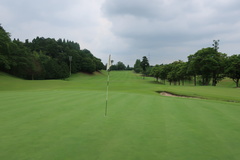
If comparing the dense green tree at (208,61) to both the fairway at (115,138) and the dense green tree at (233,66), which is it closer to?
the dense green tree at (233,66)

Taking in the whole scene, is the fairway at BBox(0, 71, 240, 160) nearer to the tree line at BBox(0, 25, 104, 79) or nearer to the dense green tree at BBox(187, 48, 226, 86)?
the dense green tree at BBox(187, 48, 226, 86)

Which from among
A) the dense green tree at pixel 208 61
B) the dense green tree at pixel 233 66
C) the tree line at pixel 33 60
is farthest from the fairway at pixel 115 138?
the tree line at pixel 33 60

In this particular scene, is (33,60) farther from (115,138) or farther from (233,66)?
(233,66)

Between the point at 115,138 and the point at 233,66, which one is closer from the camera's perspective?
the point at 115,138

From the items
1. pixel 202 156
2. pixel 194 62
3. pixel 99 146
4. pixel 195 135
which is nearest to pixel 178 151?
pixel 202 156

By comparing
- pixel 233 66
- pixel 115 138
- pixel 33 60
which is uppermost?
pixel 33 60

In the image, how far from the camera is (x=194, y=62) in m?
38.4

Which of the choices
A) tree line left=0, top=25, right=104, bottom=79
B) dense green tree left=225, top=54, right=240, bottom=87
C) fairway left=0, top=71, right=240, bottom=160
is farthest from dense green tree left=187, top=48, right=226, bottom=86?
tree line left=0, top=25, right=104, bottom=79

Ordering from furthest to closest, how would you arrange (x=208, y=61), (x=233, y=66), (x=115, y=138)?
(x=208, y=61) → (x=233, y=66) → (x=115, y=138)

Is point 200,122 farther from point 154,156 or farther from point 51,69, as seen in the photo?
point 51,69

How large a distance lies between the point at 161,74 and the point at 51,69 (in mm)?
43638

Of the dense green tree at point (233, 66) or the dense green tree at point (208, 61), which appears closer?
the dense green tree at point (233, 66)

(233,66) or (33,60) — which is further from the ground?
(33,60)

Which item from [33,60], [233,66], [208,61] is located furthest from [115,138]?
[33,60]
